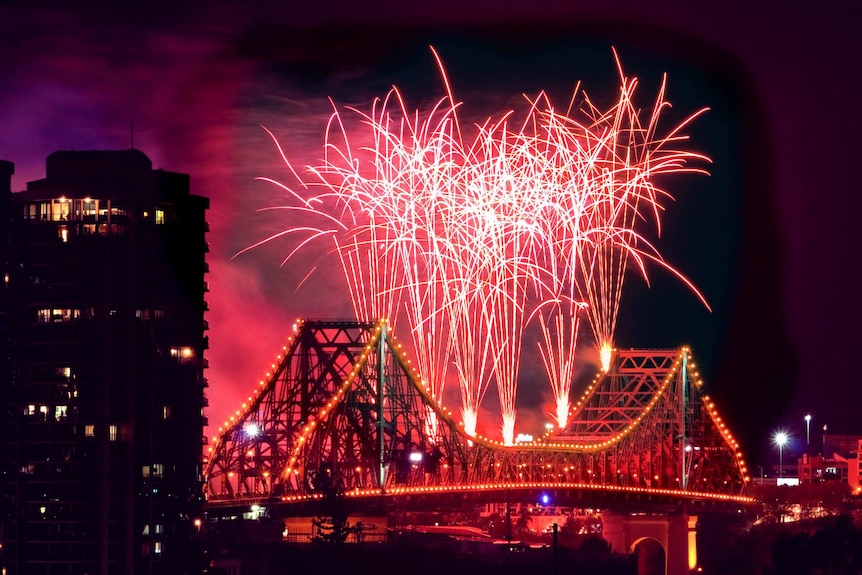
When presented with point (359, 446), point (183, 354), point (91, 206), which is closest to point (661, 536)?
point (359, 446)

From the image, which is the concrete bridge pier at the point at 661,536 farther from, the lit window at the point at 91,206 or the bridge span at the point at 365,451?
the lit window at the point at 91,206

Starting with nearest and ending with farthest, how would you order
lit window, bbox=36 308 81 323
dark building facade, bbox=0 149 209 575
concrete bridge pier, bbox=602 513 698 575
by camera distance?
dark building facade, bbox=0 149 209 575 < lit window, bbox=36 308 81 323 < concrete bridge pier, bbox=602 513 698 575

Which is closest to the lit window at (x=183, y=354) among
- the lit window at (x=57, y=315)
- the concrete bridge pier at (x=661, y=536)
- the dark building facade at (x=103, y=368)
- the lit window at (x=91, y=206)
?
the dark building facade at (x=103, y=368)

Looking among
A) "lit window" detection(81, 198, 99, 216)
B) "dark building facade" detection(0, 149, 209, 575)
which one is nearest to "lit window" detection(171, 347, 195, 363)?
"dark building facade" detection(0, 149, 209, 575)

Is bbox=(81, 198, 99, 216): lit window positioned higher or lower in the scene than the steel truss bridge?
higher

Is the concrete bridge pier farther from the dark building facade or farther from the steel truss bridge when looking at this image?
the dark building facade
